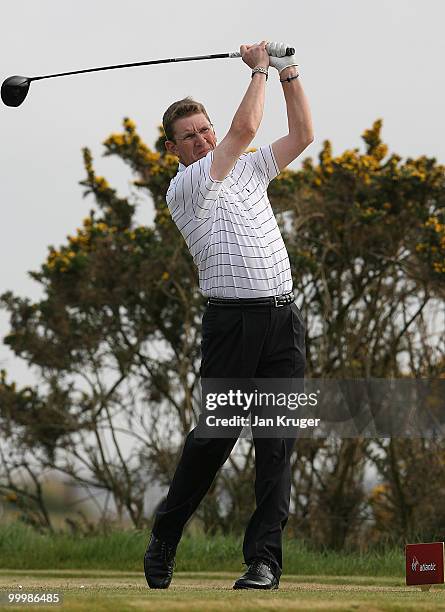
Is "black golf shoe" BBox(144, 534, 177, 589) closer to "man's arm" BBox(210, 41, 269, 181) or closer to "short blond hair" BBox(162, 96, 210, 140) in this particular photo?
"man's arm" BBox(210, 41, 269, 181)

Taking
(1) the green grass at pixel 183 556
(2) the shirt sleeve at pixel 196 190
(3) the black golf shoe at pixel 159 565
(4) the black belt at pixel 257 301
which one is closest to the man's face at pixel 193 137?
(2) the shirt sleeve at pixel 196 190

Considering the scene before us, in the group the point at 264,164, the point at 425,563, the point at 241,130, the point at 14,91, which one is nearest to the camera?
the point at 241,130

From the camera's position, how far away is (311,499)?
8.72 meters

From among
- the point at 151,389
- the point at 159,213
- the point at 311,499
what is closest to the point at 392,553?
the point at 311,499

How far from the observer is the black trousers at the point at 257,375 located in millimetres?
4129

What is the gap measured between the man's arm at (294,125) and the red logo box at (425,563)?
150 centimetres

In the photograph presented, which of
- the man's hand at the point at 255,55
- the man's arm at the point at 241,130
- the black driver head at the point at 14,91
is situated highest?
the black driver head at the point at 14,91

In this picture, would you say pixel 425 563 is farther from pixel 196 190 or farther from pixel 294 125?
pixel 294 125

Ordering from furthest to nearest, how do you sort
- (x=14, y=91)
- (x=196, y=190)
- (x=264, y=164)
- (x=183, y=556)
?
(x=183, y=556) → (x=14, y=91) → (x=264, y=164) → (x=196, y=190)

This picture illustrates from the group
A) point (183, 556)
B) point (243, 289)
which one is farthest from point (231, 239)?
point (183, 556)

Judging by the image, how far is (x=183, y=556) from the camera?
24.1ft

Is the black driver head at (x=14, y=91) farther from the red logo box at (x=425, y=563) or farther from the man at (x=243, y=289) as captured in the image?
the red logo box at (x=425, y=563)

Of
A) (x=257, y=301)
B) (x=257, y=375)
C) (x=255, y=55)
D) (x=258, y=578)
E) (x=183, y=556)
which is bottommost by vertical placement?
(x=258, y=578)

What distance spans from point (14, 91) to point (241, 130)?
1.43 meters
